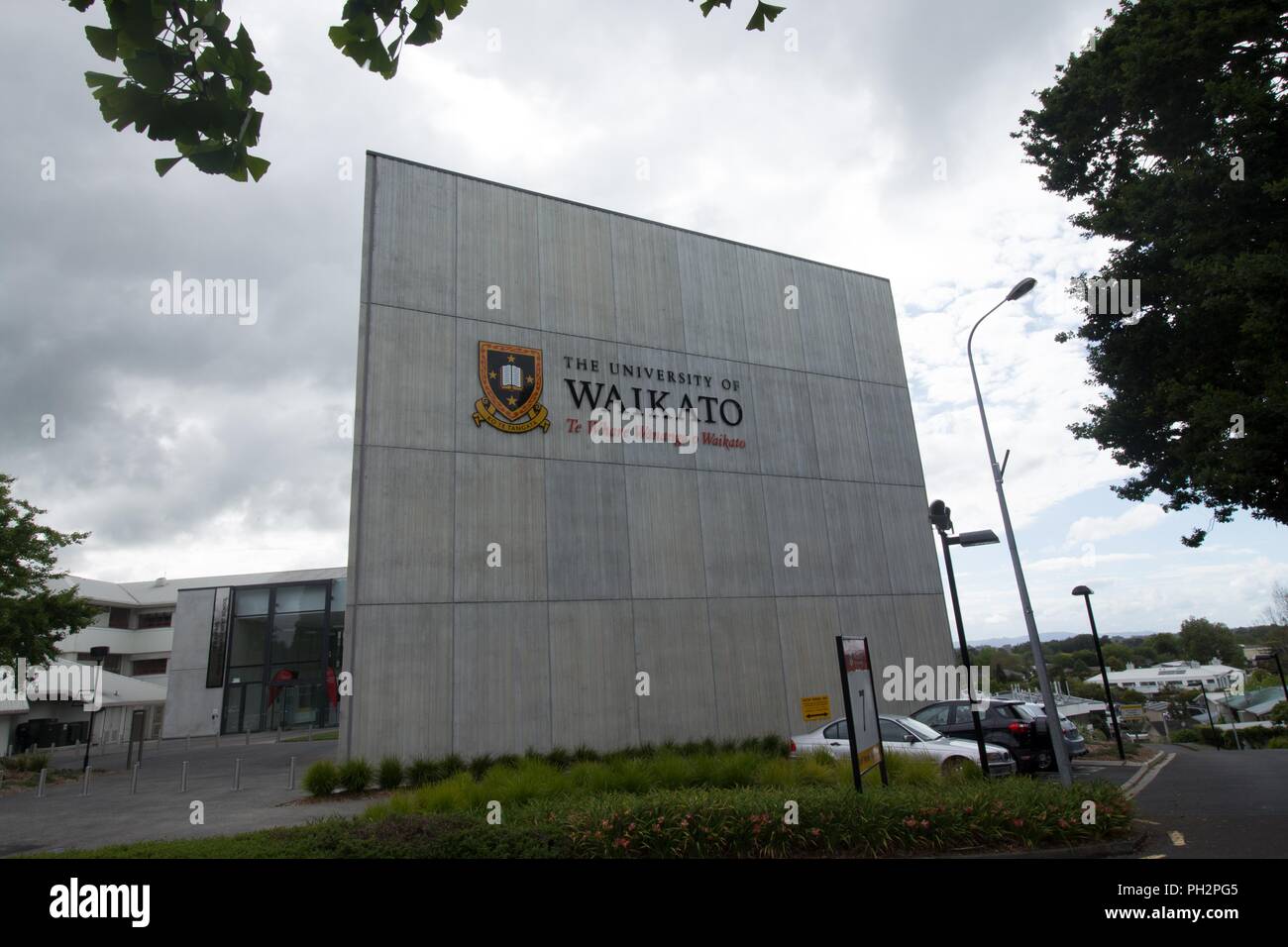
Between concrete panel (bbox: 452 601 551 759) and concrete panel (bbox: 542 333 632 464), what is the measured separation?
4.49 meters

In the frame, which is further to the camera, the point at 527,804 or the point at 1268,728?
the point at 1268,728

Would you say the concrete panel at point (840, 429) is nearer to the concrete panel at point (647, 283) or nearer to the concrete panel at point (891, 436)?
the concrete panel at point (891, 436)

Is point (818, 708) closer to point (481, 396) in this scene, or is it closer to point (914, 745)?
point (914, 745)

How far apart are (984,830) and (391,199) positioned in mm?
19154

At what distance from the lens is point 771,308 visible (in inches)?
972

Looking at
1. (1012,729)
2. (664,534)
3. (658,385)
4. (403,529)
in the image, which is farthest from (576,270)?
(1012,729)

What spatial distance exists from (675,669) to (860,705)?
9.93 metres

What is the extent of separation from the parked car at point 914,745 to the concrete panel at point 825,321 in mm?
13612

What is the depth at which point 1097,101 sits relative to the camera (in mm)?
14602

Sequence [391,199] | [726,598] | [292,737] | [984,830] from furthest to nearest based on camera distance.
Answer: [292,737], [726,598], [391,199], [984,830]

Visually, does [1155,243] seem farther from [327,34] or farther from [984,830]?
[327,34]

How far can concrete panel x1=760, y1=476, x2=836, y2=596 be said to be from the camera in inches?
854
